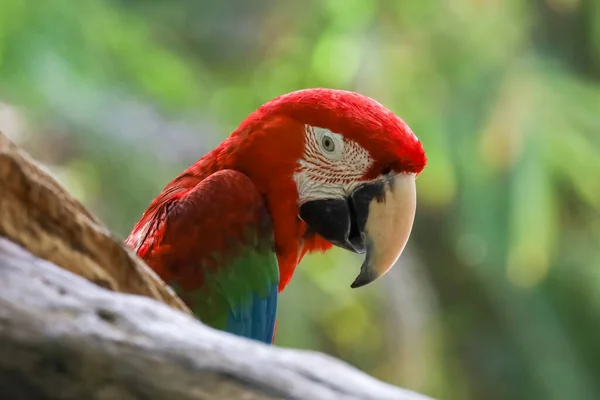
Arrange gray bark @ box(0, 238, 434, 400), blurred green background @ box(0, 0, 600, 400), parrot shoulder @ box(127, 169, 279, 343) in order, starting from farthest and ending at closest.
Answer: blurred green background @ box(0, 0, 600, 400) < parrot shoulder @ box(127, 169, 279, 343) < gray bark @ box(0, 238, 434, 400)

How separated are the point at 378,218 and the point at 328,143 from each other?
12 centimetres

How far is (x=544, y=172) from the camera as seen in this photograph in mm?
1782

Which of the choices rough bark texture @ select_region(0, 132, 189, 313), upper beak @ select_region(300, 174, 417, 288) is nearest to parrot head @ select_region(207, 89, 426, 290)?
upper beak @ select_region(300, 174, 417, 288)

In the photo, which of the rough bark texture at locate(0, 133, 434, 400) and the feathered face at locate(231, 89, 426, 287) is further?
the feathered face at locate(231, 89, 426, 287)

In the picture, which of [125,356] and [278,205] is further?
[278,205]

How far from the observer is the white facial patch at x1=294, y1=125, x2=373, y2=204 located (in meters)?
0.86

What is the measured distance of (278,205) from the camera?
87cm

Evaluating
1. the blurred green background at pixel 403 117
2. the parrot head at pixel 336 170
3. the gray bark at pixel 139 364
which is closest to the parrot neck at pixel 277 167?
the parrot head at pixel 336 170

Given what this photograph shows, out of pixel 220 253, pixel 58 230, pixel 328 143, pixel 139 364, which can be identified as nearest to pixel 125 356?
pixel 139 364

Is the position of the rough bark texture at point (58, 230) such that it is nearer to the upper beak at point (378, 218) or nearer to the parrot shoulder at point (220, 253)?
the parrot shoulder at point (220, 253)

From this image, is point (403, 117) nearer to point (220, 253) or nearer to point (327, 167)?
point (327, 167)

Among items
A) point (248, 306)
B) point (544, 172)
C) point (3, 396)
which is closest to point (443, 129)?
point (544, 172)

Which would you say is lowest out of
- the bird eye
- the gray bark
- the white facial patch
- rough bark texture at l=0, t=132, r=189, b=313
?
the gray bark

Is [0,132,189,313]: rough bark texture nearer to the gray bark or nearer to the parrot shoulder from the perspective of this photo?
the gray bark
